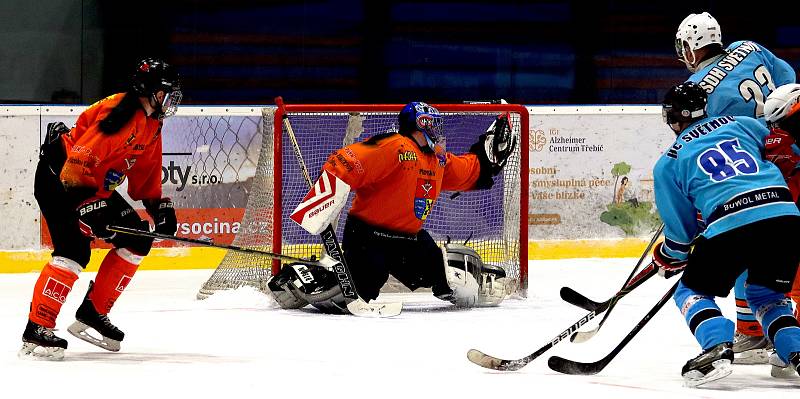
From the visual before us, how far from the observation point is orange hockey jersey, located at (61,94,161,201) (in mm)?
4023

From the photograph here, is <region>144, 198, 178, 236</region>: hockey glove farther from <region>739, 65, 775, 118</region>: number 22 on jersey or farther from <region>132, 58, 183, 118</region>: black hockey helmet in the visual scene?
<region>739, 65, 775, 118</region>: number 22 on jersey

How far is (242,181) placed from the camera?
6996 millimetres

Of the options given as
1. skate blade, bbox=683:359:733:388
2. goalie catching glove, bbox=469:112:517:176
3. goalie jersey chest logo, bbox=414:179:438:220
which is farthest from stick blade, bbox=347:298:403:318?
skate blade, bbox=683:359:733:388

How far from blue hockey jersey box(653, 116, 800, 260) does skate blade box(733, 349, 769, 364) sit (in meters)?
0.55

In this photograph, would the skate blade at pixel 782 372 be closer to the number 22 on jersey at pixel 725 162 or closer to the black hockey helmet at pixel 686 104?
the number 22 on jersey at pixel 725 162

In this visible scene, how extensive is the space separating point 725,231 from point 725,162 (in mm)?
190

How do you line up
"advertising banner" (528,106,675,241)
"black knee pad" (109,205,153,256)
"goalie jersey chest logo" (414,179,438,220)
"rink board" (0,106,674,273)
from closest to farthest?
"black knee pad" (109,205,153,256) < "goalie jersey chest logo" (414,179,438,220) < "rink board" (0,106,674,273) < "advertising banner" (528,106,675,241)

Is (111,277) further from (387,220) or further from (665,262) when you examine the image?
(665,262)

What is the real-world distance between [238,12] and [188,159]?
132 centimetres

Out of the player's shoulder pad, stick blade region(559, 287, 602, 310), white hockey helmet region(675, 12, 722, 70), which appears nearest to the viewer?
the player's shoulder pad

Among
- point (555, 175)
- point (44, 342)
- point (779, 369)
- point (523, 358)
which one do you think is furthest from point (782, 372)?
point (555, 175)

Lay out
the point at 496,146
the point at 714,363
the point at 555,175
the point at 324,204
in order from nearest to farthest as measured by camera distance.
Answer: the point at 714,363 → the point at 324,204 → the point at 496,146 → the point at 555,175

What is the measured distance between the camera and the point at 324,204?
5250 mm

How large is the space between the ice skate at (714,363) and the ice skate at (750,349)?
0.63 meters
